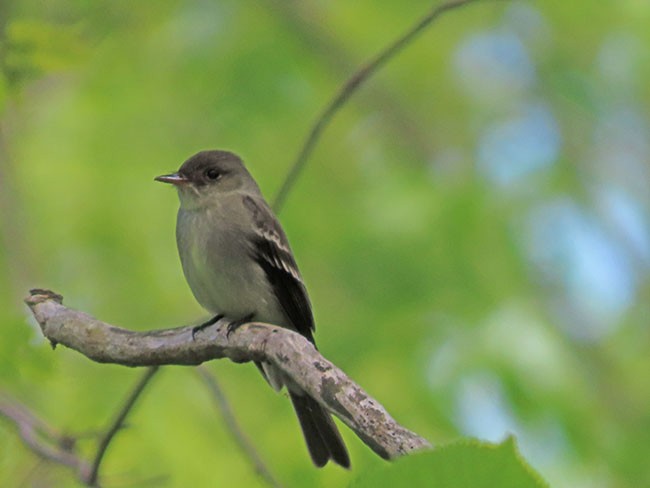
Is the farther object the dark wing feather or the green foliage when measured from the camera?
the dark wing feather

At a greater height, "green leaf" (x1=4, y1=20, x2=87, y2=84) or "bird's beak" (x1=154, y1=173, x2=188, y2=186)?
"green leaf" (x1=4, y1=20, x2=87, y2=84)

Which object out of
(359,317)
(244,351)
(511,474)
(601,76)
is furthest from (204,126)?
(511,474)

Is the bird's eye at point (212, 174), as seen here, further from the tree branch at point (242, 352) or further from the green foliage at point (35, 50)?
the tree branch at point (242, 352)

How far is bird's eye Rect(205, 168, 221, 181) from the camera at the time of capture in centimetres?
535

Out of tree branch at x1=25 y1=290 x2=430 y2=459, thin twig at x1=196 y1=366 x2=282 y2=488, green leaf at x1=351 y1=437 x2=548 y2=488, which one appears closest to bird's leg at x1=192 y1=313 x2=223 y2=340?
tree branch at x1=25 y1=290 x2=430 y2=459

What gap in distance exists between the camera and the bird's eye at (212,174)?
17.6 ft

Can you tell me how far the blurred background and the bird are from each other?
57cm

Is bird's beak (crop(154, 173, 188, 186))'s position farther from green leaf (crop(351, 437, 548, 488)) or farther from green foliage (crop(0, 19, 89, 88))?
green leaf (crop(351, 437, 548, 488))

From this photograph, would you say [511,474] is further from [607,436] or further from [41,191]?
[41,191]

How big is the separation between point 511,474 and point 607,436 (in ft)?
20.1

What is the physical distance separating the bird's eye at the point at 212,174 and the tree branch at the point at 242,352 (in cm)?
153

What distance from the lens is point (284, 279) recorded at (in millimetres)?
4785

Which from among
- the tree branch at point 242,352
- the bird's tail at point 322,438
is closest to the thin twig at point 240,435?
the bird's tail at point 322,438

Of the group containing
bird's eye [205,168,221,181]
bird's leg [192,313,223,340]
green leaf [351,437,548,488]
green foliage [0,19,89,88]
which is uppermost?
green foliage [0,19,89,88]
